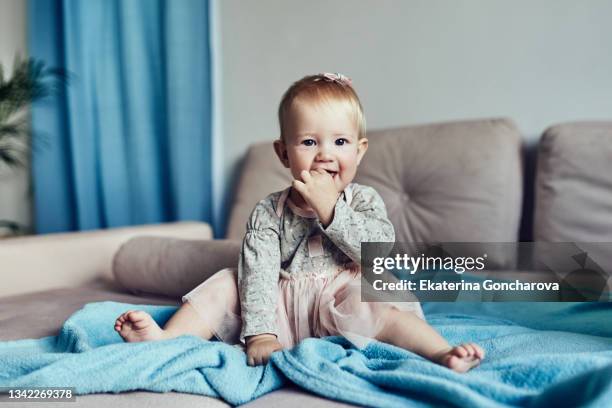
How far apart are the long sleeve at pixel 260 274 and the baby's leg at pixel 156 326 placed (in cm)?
8

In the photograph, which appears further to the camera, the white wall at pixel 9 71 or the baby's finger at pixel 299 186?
the white wall at pixel 9 71

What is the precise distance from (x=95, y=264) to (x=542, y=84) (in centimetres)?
135

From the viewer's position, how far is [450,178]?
144cm

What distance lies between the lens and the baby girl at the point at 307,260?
3.04 ft

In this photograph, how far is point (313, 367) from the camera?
31.2 inches

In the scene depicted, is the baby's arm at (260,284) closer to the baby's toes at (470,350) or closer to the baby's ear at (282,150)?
the baby's ear at (282,150)

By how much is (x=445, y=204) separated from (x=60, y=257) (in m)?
1.07

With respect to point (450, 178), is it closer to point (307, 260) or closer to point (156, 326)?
point (307, 260)

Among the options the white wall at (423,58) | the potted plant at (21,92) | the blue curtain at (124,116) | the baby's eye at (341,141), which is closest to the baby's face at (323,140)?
the baby's eye at (341,141)

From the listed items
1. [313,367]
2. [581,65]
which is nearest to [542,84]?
[581,65]

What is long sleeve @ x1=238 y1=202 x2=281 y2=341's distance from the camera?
3.17 ft

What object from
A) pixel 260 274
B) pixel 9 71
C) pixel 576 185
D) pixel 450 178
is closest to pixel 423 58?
pixel 450 178

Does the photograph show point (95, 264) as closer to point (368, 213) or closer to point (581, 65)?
point (368, 213)

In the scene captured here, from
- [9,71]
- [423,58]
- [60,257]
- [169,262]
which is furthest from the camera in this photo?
[9,71]
